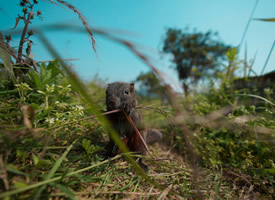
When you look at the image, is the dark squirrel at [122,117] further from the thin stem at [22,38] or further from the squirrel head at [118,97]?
the thin stem at [22,38]

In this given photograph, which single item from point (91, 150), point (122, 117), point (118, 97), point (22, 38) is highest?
point (22, 38)

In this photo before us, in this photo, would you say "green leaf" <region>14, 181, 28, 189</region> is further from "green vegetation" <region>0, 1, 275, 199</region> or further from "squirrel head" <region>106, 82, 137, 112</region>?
"squirrel head" <region>106, 82, 137, 112</region>

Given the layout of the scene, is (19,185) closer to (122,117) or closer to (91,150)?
(91,150)

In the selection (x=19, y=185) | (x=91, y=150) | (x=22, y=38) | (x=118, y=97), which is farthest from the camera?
(x=118, y=97)

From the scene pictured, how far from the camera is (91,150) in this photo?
1437mm

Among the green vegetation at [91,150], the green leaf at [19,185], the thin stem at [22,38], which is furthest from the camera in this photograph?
the thin stem at [22,38]

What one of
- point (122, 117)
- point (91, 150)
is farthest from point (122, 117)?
point (91, 150)

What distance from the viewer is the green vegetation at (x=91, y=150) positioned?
805mm

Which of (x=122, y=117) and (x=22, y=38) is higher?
(x=22, y=38)

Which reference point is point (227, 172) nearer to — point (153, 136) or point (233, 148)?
point (233, 148)

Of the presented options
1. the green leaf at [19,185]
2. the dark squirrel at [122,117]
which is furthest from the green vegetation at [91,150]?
the dark squirrel at [122,117]

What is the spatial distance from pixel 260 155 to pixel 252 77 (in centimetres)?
209

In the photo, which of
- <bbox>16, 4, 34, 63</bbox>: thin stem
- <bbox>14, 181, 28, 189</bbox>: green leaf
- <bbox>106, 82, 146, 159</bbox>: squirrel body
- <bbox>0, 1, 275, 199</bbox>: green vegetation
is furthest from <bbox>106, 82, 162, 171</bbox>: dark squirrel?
<bbox>16, 4, 34, 63</bbox>: thin stem

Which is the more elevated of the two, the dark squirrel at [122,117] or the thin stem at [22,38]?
the thin stem at [22,38]
